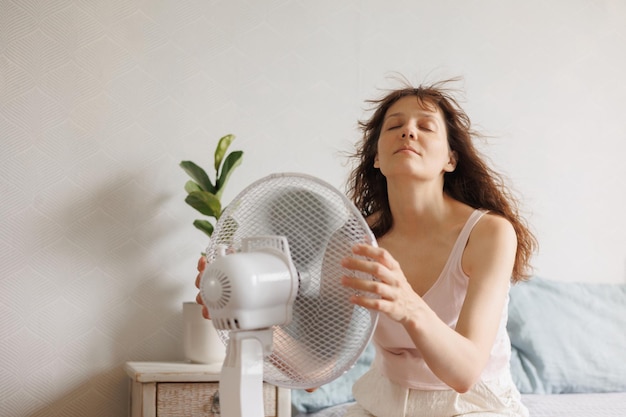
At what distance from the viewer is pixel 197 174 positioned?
7.41 ft

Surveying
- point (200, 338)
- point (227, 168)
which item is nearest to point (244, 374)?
point (200, 338)

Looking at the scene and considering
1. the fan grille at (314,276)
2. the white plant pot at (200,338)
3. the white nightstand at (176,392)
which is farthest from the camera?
the white plant pot at (200,338)

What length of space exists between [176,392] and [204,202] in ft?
1.82

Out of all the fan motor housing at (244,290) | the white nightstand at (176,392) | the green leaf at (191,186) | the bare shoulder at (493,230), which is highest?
the green leaf at (191,186)

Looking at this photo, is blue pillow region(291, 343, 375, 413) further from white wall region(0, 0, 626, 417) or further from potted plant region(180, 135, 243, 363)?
white wall region(0, 0, 626, 417)

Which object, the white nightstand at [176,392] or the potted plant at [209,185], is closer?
the white nightstand at [176,392]

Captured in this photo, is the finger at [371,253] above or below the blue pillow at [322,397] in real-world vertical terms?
above

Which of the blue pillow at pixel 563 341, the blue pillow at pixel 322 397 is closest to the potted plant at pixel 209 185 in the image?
the blue pillow at pixel 322 397

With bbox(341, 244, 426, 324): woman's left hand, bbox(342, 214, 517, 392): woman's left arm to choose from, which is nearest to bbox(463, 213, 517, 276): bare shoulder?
bbox(342, 214, 517, 392): woman's left arm

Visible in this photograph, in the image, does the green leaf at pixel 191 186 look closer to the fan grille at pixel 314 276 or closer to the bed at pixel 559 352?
the bed at pixel 559 352

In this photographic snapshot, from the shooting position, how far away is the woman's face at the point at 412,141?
152 cm

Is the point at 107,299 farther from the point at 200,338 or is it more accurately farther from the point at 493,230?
the point at 493,230

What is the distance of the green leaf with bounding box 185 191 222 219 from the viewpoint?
221 cm

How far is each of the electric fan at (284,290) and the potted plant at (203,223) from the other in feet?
3.40
